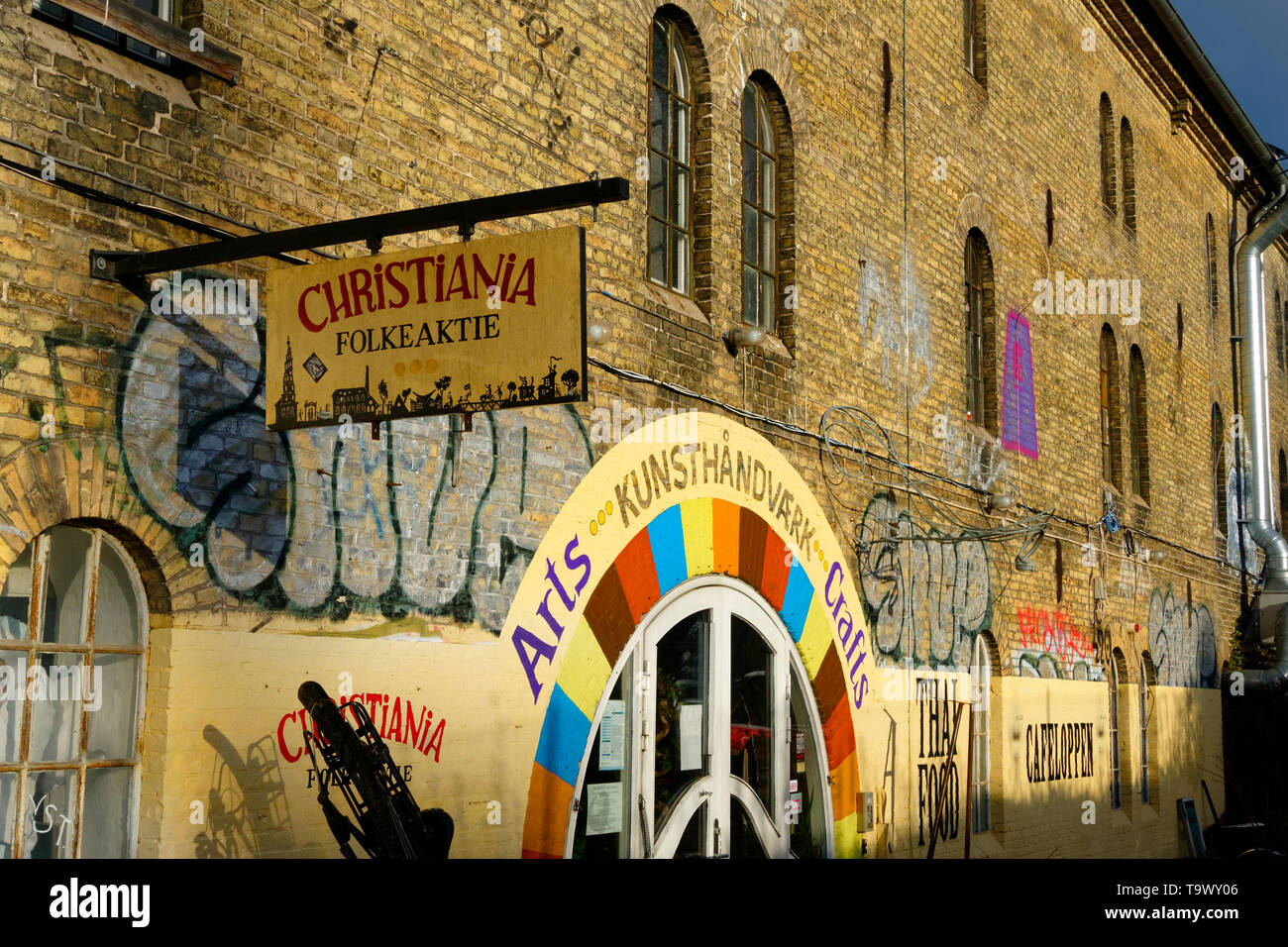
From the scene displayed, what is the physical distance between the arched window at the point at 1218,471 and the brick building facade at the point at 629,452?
142 inches

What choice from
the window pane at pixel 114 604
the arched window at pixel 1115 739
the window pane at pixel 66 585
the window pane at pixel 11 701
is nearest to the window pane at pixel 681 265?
the window pane at pixel 114 604

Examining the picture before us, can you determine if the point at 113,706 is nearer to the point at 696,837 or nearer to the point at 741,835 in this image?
the point at 696,837

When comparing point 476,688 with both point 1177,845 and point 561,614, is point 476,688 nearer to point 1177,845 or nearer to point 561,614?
point 561,614

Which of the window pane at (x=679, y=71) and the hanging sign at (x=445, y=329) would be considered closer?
the hanging sign at (x=445, y=329)

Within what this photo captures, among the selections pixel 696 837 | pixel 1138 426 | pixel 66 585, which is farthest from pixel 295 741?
pixel 1138 426

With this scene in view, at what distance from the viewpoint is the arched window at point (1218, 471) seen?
68.6 ft

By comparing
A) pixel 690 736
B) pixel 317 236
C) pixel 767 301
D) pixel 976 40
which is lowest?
pixel 690 736

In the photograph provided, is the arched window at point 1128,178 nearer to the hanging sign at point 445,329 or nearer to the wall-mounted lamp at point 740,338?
the wall-mounted lamp at point 740,338

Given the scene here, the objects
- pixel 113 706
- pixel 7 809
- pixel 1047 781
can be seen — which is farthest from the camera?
pixel 1047 781

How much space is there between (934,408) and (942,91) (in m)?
2.88

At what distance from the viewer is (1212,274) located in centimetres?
2167

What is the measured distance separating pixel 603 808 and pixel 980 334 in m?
7.09

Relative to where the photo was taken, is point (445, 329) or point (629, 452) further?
point (629, 452)

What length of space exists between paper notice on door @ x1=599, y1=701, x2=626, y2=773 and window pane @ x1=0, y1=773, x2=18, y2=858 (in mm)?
3553
